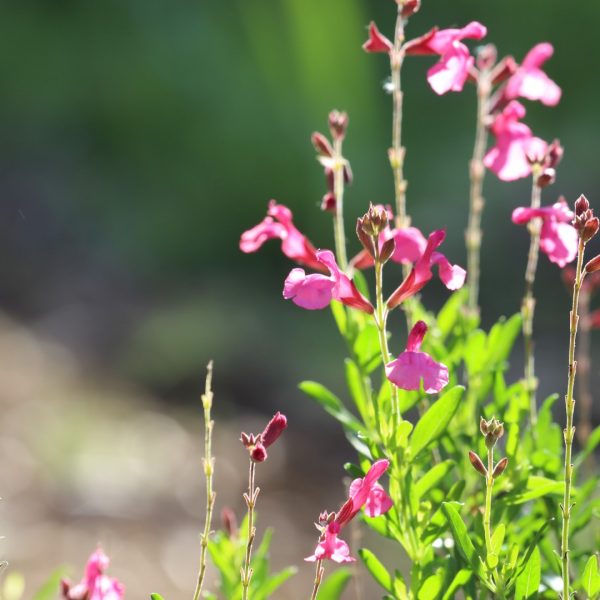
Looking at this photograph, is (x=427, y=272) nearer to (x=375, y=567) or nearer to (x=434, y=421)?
(x=434, y=421)

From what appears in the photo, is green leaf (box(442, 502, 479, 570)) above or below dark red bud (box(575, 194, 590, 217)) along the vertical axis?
below

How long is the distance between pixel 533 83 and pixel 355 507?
1.96ft

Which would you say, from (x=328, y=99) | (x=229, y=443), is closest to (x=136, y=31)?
(x=328, y=99)

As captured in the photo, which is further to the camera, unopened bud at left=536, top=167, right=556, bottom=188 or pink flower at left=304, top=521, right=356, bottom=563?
unopened bud at left=536, top=167, right=556, bottom=188

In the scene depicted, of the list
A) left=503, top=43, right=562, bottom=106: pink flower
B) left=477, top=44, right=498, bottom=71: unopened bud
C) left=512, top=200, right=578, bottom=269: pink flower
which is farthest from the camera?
left=477, top=44, right=498, bottom=71: unopened bud

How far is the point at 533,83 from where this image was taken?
4.12 ft

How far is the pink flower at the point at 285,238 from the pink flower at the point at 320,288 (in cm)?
21

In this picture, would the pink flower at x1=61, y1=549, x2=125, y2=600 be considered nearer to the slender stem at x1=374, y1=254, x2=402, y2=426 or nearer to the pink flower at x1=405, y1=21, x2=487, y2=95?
the slender stem at x1=374, y1=254, x2=402, y2=426

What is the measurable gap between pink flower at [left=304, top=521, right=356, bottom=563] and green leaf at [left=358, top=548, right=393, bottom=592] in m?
0.09

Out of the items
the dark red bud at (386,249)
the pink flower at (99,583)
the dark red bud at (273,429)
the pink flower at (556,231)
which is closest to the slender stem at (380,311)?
the dark red bud at (386,249)

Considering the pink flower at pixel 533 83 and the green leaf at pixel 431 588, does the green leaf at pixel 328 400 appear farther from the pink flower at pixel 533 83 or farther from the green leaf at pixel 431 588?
the pink flower at pixel 533 83

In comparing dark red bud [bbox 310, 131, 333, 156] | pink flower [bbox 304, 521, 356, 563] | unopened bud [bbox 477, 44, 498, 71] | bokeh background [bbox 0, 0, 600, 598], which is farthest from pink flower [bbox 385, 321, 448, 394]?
bokeh background [bbox 0, 0, 600, 598]

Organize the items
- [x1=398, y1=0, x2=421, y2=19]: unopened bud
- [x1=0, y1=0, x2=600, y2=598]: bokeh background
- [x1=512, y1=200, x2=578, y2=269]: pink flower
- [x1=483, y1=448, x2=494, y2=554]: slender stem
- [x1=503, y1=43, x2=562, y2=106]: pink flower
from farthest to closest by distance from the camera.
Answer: [x1=0, y1=0, x2=600, y2=598]: bokeh background < [x1=503, y1=43, x2=562, y2=106]: pink flower < [x1=398, y1=0, x2=421, y2=19]: unopened bud < [x1=512, y1=200, x2=578, y2=269]: pink flower < [x1=483, y1=448, x2=494, y2=554]: slender stem

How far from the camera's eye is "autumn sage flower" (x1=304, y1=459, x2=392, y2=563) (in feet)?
2.92
